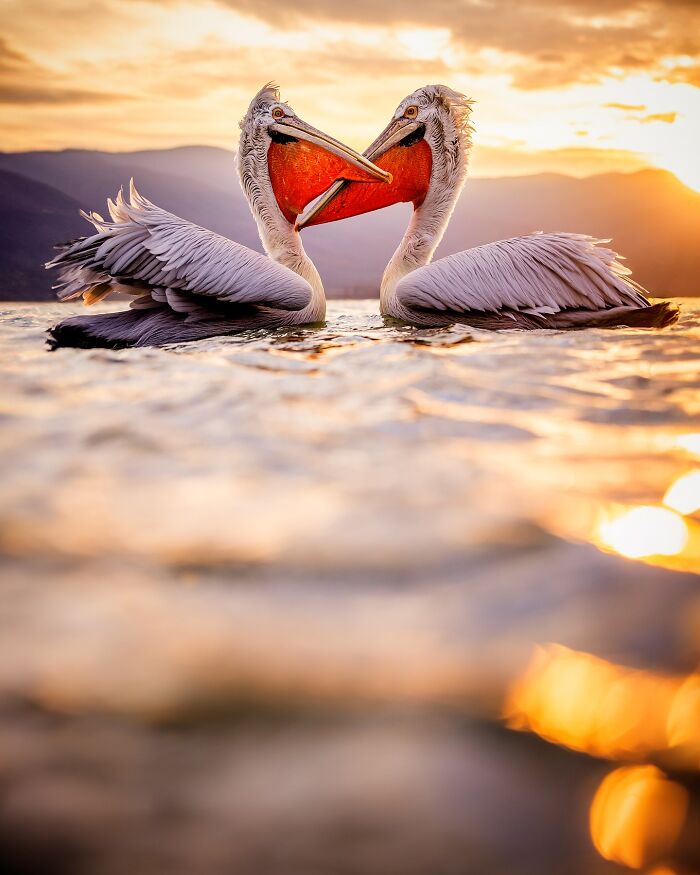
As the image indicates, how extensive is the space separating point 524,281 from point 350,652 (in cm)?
424

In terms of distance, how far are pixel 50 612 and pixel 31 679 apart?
0.17 meters

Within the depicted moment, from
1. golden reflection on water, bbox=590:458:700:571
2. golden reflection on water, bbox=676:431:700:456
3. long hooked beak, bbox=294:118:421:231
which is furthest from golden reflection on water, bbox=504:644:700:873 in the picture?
long hooked beak, bbox=294:118:421:231

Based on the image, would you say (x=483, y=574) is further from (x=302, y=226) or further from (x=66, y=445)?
(x=302, y=226)

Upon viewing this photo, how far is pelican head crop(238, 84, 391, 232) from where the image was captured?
5570 mm

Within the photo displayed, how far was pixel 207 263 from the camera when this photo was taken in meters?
4.32

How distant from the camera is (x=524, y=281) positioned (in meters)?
4.73

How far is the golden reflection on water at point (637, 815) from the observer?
0.60m

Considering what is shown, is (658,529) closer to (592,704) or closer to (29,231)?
(592,704)

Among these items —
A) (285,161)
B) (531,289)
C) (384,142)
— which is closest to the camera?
(531,289)

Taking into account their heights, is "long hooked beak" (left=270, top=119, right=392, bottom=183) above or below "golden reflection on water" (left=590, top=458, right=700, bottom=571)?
above

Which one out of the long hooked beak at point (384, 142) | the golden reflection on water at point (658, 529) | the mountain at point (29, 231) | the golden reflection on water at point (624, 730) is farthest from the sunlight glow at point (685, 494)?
the mountain at point (29, 231)

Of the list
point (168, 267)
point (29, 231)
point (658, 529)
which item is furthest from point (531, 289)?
point (29, 231)

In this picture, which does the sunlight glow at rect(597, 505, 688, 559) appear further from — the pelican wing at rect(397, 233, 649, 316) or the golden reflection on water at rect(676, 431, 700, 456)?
the pelican wing at rect(397, 233, 649, 316)

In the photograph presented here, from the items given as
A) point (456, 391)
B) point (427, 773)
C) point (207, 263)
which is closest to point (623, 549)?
point (427, 773)
